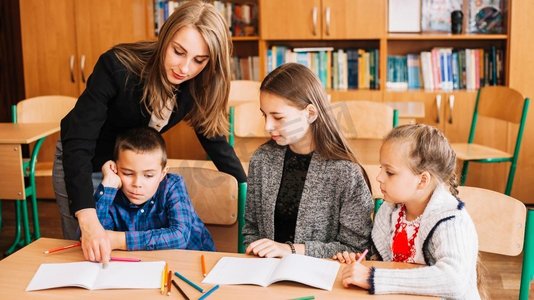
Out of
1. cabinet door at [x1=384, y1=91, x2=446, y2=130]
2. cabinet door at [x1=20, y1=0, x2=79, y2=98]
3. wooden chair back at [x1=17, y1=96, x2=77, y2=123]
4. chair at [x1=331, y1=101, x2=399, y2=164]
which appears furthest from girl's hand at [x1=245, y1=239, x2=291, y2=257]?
cabinet door at [x1=20, y1=0, x2=79, y2=98]

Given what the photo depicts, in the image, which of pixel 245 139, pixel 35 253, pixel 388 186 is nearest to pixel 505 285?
pixel 245 139

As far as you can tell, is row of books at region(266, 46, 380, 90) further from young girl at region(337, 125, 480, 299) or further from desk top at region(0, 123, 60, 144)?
young girl at region(337, 125, 480, 299)

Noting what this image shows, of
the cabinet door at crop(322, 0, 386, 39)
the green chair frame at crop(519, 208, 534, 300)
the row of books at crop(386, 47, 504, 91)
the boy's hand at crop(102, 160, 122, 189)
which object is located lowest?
the green chair frame at crop(519, 208, 534, 300)

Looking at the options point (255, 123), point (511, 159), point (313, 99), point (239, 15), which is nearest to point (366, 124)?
point (255, 123)

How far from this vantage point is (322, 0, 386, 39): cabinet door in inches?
182

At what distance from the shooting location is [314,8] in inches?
183

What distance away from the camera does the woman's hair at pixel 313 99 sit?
203 cm

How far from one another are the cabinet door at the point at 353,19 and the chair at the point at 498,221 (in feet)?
8.90

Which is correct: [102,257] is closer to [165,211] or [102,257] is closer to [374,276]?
[165,211]

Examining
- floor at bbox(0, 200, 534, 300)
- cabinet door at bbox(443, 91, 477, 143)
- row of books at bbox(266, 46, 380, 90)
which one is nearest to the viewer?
floor at bbox(0, 200, 534, 300)

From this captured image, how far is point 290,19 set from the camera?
469 centimetres

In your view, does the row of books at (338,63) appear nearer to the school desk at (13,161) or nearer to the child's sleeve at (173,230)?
the school desk at (13,161)

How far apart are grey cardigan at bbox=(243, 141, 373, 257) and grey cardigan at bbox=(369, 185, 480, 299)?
0.86 feet

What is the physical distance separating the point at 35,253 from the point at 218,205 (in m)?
0.67
